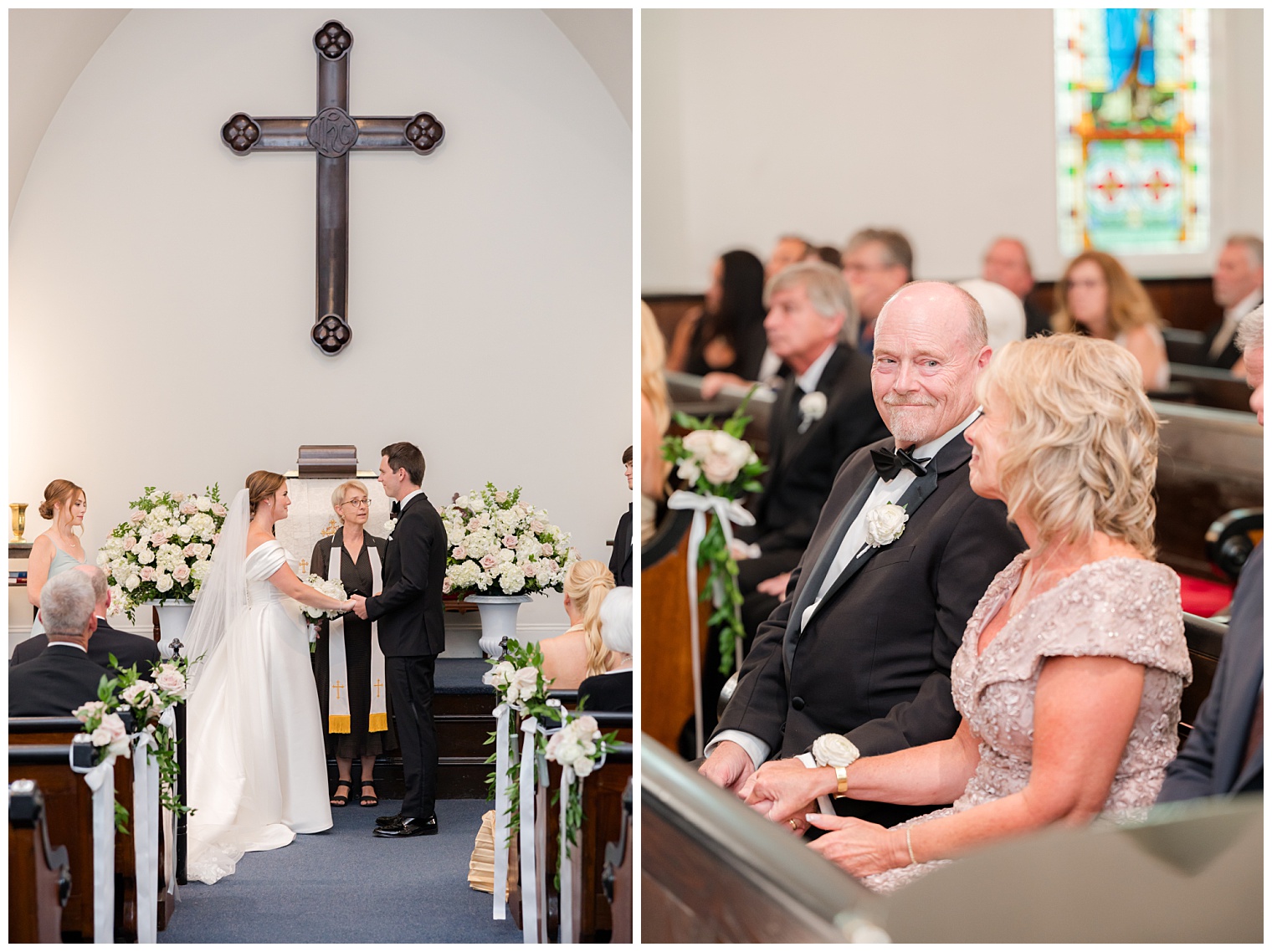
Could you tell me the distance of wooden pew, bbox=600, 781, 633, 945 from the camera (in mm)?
2711

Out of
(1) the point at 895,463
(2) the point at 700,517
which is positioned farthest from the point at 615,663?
(1) the point at 895,463

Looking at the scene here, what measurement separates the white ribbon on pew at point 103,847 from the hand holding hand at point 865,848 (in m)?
1.70

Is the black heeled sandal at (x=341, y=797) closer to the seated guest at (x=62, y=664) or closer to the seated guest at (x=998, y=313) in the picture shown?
the seated guest at (x=62, y=664)

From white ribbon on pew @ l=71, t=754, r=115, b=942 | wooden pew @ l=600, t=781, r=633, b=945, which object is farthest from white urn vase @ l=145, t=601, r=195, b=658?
wooden pew @ l=600, t=781, r=633, b=945

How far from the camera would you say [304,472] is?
6.27 m

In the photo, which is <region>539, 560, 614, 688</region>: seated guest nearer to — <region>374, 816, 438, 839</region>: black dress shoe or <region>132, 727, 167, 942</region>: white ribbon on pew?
<region>132, 727, 167, 942</region>: white ribbon on pew

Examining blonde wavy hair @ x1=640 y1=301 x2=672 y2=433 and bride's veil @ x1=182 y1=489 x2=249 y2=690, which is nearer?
blonde wavy hair @ x1=640 y1=301 x2=672 y2=433

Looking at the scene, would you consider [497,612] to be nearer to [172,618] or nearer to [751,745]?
[172,618]

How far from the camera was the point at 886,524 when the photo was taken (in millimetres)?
2613

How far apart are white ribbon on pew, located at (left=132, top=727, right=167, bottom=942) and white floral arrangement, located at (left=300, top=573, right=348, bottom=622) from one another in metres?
1.78

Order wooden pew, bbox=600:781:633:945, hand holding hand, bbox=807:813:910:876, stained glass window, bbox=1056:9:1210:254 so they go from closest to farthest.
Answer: hand holding hand, bbox=807:813:910:876
wooden pew, bbox=600:781:633:945
stained glass window, bbox=1056:9:1210:254

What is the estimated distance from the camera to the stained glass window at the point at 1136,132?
891 centimetres

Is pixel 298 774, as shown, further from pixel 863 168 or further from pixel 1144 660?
pixel 863 168

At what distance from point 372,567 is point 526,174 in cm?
274
